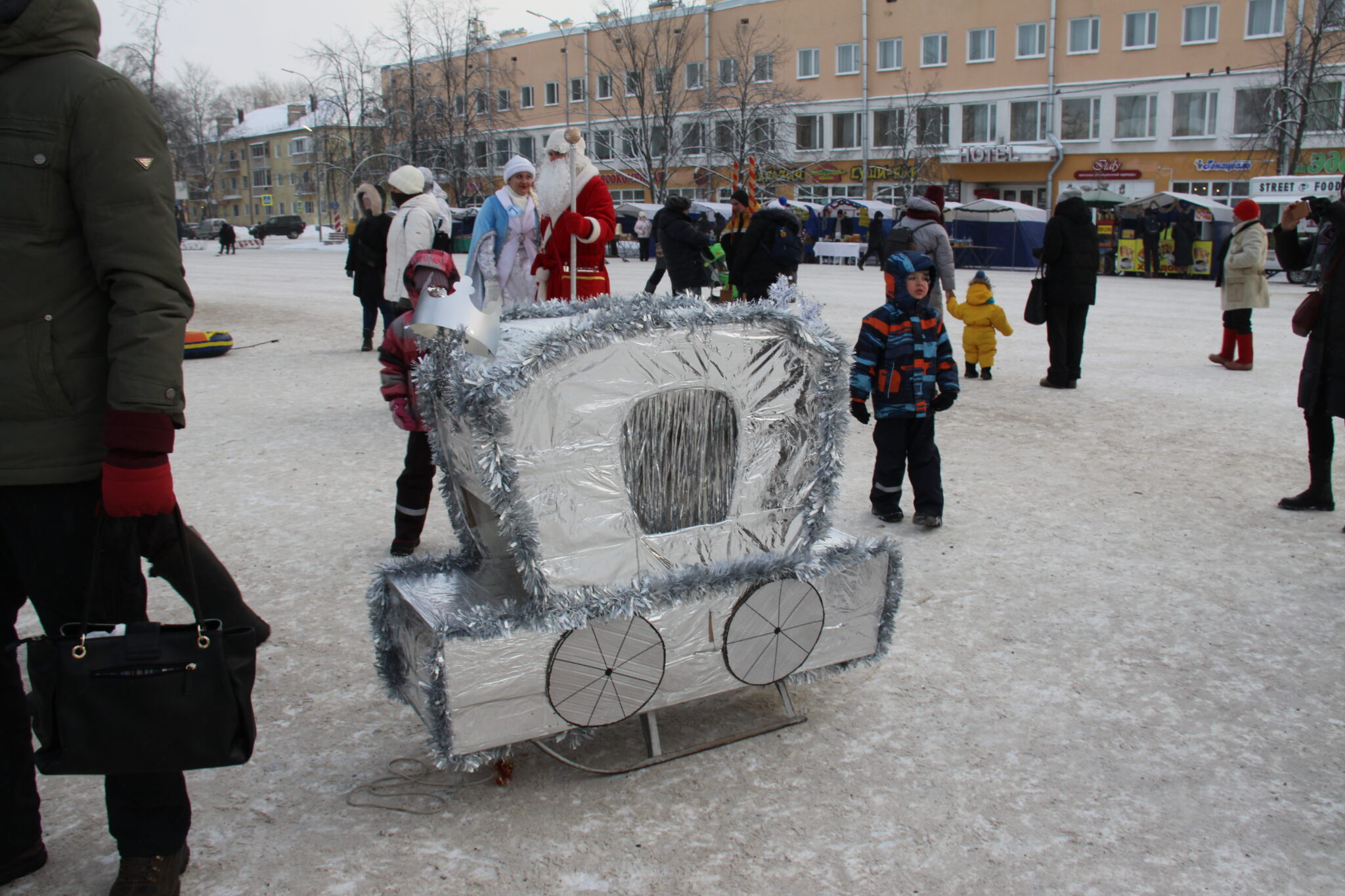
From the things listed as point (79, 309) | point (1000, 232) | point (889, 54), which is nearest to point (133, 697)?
point (79, 309)

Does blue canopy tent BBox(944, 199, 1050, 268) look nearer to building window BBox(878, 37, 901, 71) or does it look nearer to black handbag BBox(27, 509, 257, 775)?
building window BBox(878, 37, 901, 71)

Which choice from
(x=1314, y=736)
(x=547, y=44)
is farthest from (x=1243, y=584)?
(x=547, y=44)

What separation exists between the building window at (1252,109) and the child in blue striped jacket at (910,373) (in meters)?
37.5

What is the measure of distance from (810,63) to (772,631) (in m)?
48.0

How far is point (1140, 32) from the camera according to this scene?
39.8 m

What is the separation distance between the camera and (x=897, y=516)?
5.27 metres

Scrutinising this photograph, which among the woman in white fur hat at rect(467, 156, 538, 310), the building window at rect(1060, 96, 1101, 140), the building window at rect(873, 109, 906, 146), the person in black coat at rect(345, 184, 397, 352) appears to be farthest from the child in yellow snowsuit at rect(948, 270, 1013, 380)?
the building window at rect(873, 109, 906, 146)

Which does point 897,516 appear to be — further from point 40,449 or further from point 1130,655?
point 40,449

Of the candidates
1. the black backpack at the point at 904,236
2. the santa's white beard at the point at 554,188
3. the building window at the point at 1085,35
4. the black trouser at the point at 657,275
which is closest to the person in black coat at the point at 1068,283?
the black backpack at the point at 904,236

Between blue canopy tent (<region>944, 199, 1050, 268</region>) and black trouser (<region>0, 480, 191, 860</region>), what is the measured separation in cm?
2670

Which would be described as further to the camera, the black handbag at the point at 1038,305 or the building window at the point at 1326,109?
the building window at the point at 1326,109

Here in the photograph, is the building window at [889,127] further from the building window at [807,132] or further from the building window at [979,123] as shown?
the building window at [807,132]

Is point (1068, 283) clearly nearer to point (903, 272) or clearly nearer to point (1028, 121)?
point (903, 272)

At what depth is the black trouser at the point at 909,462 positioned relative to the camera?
16.9 ft
